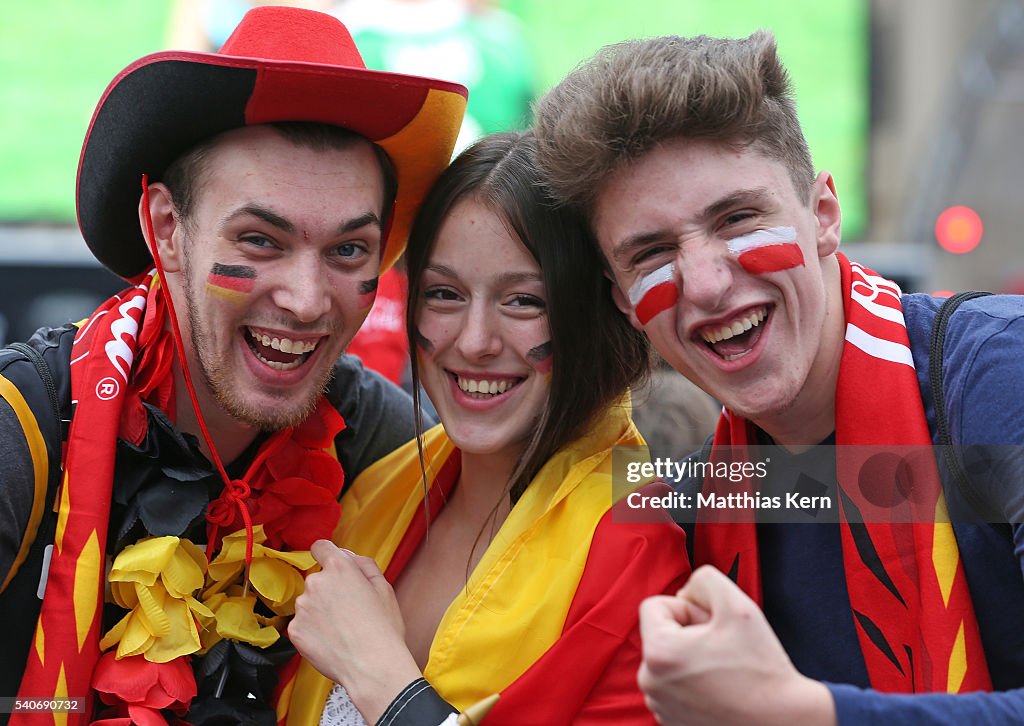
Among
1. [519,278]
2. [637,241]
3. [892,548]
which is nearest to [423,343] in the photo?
[519,278]

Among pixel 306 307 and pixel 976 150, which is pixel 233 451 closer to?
pixel 306 307

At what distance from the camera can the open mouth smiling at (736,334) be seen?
2.28 meters

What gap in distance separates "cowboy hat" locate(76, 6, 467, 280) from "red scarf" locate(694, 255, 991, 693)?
1.00m

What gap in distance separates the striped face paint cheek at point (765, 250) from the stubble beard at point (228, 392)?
98 cm

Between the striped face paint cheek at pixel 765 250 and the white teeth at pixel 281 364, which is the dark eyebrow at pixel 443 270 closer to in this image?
the white teeth at pixel 281 364

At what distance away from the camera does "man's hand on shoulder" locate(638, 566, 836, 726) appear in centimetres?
160

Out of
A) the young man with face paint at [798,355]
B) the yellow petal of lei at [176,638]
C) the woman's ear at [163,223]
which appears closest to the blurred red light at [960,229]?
the young man with face paint at [798,355]

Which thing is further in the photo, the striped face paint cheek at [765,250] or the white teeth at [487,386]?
the white teeth at [487,386]

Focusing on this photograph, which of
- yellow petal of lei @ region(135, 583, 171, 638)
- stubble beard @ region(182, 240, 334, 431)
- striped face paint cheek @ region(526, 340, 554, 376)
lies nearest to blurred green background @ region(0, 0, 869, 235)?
stubble beard @ region(182, 240, 334, 431)

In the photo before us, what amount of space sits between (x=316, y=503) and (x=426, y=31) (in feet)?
23.5

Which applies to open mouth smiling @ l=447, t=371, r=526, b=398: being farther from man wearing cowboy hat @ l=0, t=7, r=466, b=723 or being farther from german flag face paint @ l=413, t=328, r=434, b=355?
man wearing cowboy hat @ l=0, t=7, r=466, b=723

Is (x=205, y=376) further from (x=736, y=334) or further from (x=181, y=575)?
(x=736, y=334)

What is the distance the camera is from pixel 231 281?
8.13 feet

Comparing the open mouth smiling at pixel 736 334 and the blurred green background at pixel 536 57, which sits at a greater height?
the blurred green background at pixel 536 57
